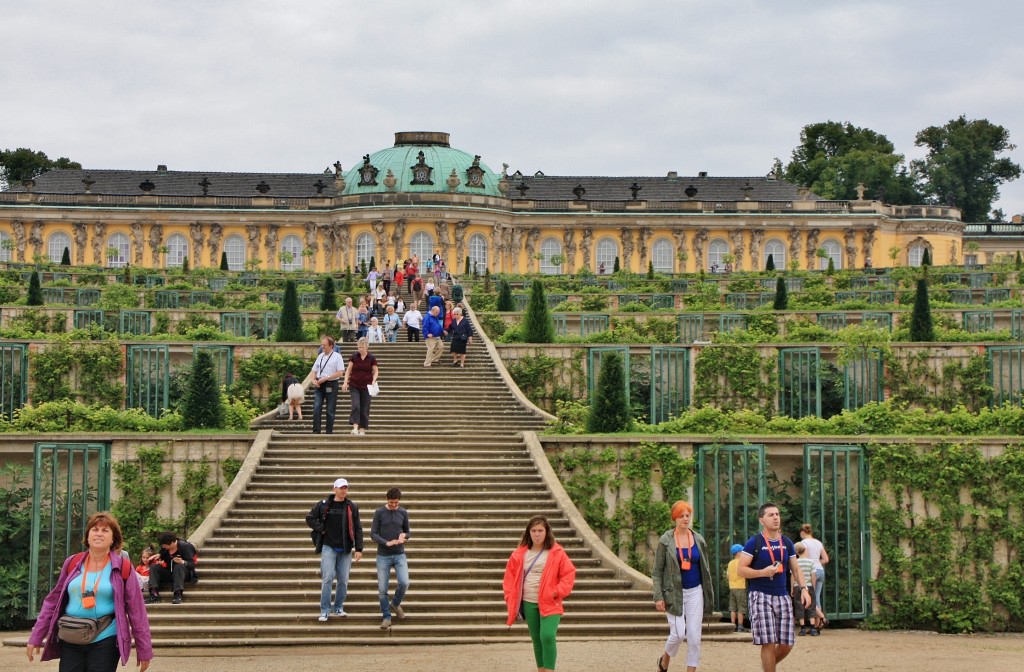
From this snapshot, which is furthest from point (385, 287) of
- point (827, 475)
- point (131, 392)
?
point (827, 475)

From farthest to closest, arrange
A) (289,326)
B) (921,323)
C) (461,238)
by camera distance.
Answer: (461,238) < (289,326) < (921,323)

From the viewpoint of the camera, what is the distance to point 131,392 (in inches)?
975

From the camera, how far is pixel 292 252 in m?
67.9

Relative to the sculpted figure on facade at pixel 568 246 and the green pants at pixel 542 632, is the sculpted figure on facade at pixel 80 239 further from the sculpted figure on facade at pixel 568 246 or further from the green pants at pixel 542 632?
the green pants at pixel 542 632

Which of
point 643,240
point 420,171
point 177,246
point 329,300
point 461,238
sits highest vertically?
point 420,171

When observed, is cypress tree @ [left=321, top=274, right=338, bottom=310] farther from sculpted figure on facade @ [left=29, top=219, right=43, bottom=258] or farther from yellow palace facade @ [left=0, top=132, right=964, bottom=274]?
sculpted figure on facade @ [left=29, top=219, right=43, bottom=258]

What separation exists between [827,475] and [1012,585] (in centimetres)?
243

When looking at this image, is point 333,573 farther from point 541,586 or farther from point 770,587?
point 770,587

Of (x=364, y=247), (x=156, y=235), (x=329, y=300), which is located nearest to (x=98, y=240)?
(x=156, y=235)

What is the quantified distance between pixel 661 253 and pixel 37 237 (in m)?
28.3

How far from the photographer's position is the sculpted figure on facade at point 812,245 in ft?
229

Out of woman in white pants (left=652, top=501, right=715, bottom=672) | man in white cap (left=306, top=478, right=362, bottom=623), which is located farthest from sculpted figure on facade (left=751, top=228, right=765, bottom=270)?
woman in white pants (left=652, top=501, right=715, bottom=672)

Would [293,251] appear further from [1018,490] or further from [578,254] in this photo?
[1018,490]

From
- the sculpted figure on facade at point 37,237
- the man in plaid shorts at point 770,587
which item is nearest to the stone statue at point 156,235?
the sculpted figure on facade at point 37,237
